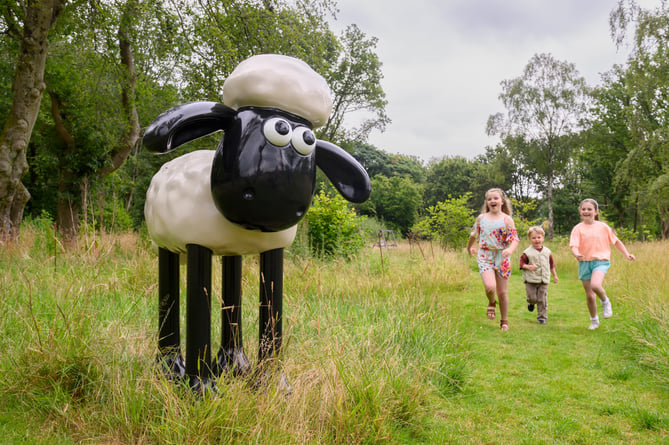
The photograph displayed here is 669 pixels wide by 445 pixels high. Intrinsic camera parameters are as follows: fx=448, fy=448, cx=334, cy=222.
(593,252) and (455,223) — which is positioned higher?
(455,223)

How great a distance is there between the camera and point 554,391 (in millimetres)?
3100

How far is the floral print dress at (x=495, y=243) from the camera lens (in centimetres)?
491

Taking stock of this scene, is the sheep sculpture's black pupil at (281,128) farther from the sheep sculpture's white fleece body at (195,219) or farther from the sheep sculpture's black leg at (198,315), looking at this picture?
the sheep sculpture's black leg at (198,315)

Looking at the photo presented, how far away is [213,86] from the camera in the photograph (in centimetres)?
927

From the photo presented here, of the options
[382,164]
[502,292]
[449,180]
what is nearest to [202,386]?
[502,292]

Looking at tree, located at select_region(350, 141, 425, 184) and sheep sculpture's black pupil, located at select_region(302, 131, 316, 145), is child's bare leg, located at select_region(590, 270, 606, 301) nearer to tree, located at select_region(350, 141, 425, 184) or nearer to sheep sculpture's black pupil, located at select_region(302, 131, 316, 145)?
sheep sculpture's black pupil, located at select_region(302, 131, 316, 145)

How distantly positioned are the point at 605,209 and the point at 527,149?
29.5 ft

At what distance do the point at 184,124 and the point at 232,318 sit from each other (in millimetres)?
1040

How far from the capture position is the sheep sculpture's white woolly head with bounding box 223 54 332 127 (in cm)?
212

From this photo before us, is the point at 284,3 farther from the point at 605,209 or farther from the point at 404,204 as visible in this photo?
the point at 605,209

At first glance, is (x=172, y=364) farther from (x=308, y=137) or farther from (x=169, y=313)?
(x=308, y=137)

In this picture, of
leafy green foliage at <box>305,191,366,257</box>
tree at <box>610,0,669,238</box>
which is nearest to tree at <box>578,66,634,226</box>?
tree at <box>610,0,669,238</box>

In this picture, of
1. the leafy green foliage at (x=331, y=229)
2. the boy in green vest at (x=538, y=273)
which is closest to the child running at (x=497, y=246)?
the boy in green vest at (x=538, y=273)

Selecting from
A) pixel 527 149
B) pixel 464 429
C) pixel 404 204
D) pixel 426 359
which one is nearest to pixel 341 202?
pixel 426 359
